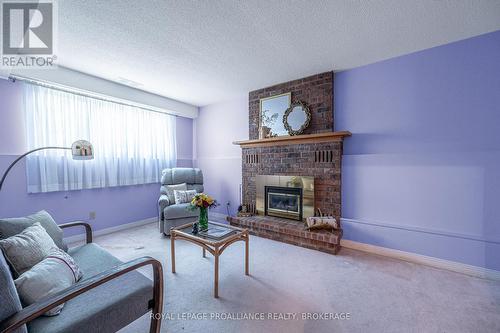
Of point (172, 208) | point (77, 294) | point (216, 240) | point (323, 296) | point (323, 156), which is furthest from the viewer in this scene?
point (172, 208)

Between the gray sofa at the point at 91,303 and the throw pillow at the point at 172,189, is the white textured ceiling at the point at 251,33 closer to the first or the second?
the throw pillow at the point at 172,189

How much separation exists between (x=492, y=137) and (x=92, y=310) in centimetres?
378

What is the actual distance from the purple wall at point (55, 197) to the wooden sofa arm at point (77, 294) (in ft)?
8.95

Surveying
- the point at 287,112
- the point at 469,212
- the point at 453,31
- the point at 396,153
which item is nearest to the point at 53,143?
the point at 287,112

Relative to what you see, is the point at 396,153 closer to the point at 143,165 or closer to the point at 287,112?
the point at 287,112

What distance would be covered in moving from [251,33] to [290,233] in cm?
264

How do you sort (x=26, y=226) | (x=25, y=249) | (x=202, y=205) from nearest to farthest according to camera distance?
(x=25, y=249)
(x=26, y=226)
(x=202, y=205)

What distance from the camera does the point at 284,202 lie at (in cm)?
357

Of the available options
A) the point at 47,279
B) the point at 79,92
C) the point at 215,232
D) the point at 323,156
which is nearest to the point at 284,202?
the point at 323,156

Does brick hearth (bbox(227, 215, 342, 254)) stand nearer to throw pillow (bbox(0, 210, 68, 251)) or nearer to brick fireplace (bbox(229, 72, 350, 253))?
brick fireplace (bbox(229, 72, 350, 253))

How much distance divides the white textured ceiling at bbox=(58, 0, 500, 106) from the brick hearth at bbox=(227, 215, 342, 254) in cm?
238

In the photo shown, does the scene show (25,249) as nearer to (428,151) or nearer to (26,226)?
(26,226)

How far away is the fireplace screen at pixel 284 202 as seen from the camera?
341cm

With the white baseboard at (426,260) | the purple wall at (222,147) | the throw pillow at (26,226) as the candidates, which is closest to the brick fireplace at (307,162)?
the white baseboard at (426,260)
